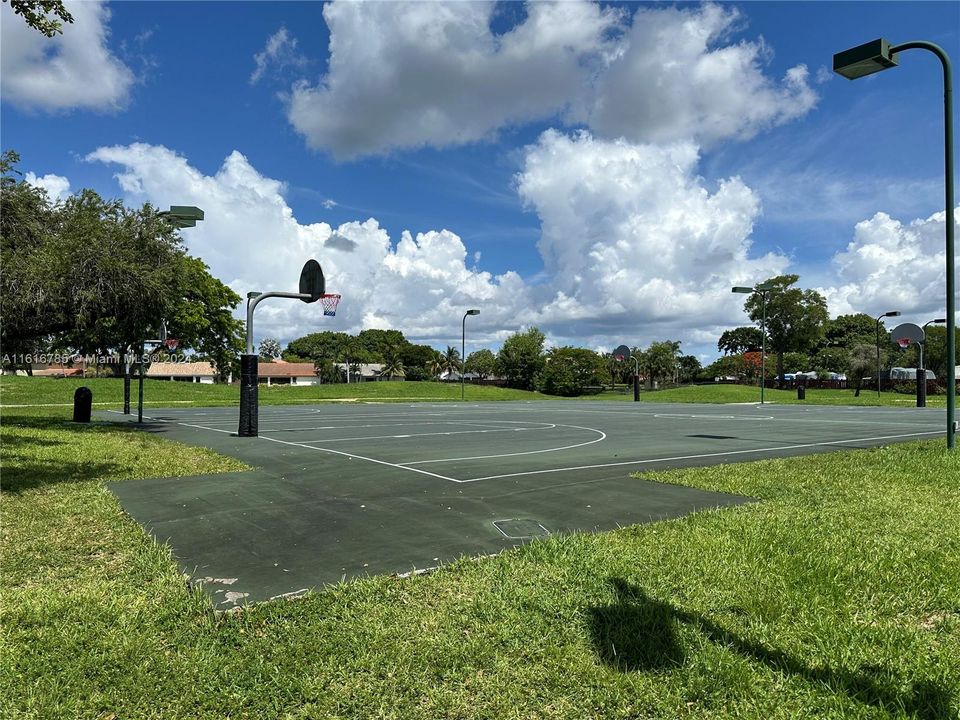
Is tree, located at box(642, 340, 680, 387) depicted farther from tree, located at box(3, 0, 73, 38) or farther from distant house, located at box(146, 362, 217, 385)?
tree, located at box(3, 0, 73, 38)

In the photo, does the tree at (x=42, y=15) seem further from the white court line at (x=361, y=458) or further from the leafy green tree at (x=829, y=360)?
the leafy green tree at (x=829, y=360)

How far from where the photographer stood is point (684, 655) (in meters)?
3.48

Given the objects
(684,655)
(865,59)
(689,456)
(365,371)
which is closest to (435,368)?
(365,371)

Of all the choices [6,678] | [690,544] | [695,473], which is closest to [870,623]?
[690,544]

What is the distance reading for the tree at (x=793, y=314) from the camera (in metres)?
84.4

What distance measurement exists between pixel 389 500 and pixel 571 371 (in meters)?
73.3

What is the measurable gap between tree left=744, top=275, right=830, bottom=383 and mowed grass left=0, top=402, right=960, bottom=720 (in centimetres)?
8696

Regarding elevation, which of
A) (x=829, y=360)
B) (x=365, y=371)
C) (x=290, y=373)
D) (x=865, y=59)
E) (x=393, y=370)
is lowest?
(x=290, y=373)

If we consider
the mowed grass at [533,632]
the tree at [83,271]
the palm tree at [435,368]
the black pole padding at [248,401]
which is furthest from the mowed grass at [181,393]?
the palm tree at [435,368]

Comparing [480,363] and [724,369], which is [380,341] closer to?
[480,363]

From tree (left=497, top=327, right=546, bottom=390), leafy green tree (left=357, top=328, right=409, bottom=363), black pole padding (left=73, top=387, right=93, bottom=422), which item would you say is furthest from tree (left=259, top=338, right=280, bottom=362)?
black pole padding (left=73, top=387, right=93, bottom=422)

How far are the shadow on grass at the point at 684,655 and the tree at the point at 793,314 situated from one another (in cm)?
8844

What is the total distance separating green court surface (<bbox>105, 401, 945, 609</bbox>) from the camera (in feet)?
16.8

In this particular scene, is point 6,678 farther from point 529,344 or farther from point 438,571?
point 529,344
